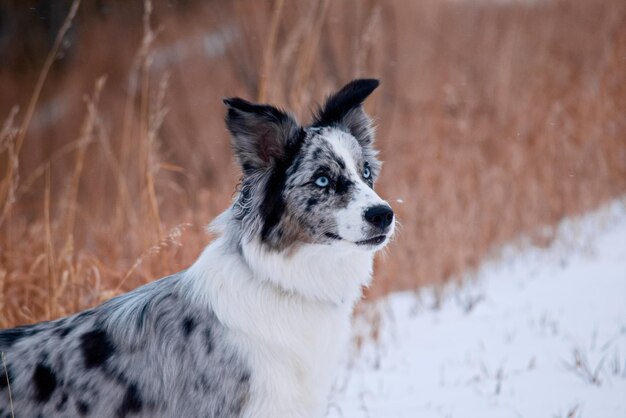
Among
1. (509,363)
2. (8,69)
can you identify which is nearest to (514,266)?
(509,363)

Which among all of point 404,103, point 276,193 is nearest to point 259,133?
point 276,193

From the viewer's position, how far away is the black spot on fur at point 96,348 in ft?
9.63

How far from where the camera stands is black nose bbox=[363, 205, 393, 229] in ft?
9.70

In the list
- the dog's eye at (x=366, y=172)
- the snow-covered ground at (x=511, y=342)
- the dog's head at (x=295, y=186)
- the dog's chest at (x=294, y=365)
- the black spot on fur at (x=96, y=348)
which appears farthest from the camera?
the snow-covered ground at (x=511, y=342)

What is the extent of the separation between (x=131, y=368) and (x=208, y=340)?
353 millimetres

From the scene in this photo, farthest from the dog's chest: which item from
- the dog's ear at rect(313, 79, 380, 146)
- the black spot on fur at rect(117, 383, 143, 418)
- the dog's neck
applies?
the dog's ear at rect(313, 79, 380, 146)

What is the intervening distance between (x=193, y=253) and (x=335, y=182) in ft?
8.00

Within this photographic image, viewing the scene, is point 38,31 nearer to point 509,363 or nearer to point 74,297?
point 74,297

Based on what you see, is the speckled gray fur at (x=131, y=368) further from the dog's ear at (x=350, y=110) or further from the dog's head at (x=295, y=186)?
the dog's ear at (x=350, y=110)

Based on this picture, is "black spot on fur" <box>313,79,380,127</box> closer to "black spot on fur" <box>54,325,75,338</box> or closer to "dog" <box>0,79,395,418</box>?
"dog" <box>0,79,395,418</box>

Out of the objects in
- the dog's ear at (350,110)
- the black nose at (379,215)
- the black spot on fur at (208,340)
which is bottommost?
the black spot on fur at (208,340)

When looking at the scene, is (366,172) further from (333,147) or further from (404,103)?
(404,103)

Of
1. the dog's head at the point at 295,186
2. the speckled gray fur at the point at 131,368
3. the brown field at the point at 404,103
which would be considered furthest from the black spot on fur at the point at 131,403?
the brown field at the point at 404,103

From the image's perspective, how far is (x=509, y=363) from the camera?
4891 mm
